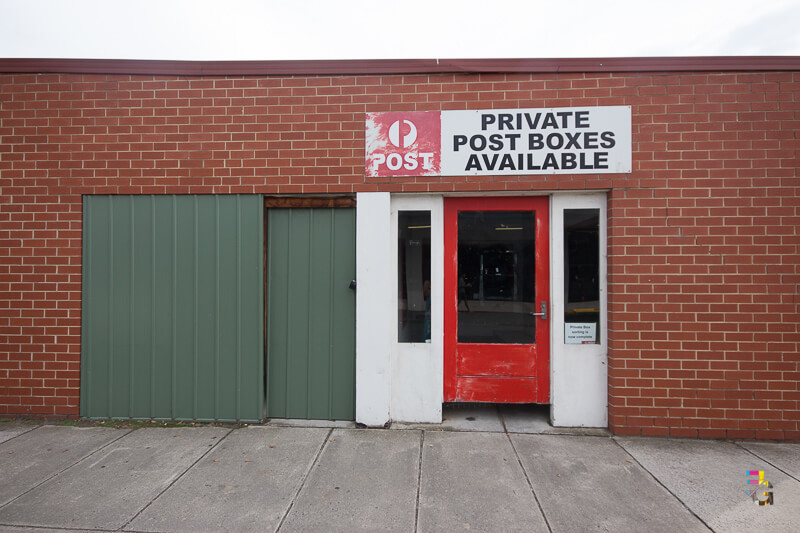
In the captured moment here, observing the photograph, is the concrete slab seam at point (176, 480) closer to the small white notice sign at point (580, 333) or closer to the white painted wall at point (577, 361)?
the white painted wall at point (577, 361)

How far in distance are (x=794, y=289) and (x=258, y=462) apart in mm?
5625

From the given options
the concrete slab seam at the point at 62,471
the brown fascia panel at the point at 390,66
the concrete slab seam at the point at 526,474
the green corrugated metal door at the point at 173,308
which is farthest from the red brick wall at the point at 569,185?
the concrete slab seam at the point at 526,474

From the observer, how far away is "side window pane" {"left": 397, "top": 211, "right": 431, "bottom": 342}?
491 cm

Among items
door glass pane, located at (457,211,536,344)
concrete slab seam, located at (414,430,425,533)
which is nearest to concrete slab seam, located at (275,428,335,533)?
concrete slab seam, located at (414,430,425,533)

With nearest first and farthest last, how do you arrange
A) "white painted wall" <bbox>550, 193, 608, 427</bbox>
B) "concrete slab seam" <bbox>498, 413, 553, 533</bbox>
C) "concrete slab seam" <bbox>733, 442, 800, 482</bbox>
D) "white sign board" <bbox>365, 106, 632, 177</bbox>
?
1. "concrete slab seam" <bbox>498, 413, 553, 533</bbox>
2. "concrete slab seam" <bbox>733, 442, 800, 482</bbox>
3. "white sign board" <bbox>365, 106, 632, 177</bbox>
4. "white painted wall" <bbox>550, 193, 608, 427</bbox>

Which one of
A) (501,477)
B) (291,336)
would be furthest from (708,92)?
(291,336)

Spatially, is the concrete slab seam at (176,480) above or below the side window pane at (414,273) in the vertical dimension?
below

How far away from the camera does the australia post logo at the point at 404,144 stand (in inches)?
187

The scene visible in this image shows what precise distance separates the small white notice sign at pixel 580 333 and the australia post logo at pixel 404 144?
226 cm

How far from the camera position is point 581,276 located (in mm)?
4773

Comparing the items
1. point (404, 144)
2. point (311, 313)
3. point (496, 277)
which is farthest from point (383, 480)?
point (404, 144)

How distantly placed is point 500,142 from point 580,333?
2277 mm

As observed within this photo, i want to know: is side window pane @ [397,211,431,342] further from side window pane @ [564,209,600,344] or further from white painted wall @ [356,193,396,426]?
side window pane @ [564,209,600,344]

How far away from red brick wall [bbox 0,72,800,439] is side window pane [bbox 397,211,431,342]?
423 millimetres
